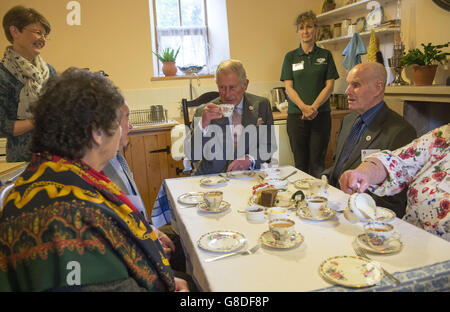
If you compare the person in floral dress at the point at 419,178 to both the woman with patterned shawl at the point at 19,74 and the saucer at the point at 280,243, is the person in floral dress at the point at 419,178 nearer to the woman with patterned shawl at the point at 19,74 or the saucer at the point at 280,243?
the saucer at the point at 280,243

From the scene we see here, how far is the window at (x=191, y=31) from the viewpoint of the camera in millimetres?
4176

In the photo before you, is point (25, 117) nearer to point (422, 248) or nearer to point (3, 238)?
point (3, 238)

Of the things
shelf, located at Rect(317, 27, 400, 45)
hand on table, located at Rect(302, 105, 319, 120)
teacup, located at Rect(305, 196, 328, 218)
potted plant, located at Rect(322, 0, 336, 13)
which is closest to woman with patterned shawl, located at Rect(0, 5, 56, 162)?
teacup, located at Rect(305, 196, 328, 218)

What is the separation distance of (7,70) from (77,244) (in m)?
1.84

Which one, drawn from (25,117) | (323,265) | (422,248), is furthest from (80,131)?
(25,117)

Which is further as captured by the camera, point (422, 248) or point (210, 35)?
point (210, 35)

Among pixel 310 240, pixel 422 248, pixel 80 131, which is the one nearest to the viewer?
pixel 80 131

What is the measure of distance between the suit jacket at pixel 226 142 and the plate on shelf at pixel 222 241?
44.1 inches

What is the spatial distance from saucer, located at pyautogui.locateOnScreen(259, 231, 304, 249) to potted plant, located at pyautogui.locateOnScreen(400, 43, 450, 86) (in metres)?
2.28

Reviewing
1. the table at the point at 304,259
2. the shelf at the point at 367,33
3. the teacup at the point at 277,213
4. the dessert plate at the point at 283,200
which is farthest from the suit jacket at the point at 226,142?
the shelf at the point at 367,33

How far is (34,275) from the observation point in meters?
0.77

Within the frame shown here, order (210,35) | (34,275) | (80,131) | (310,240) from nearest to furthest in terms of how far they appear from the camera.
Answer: (34,275) → (80,131) → (310,240) → (210,35)
